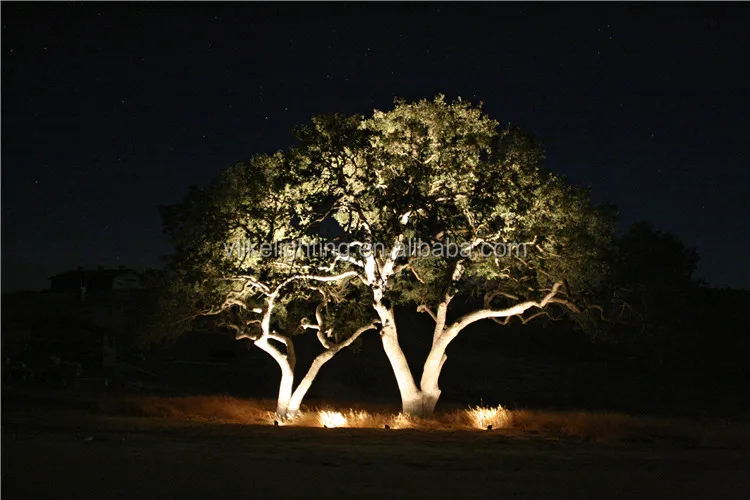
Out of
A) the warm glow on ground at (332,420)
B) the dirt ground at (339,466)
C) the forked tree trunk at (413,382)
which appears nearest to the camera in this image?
the dirt ground at (339,466)

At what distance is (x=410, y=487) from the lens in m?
10.4

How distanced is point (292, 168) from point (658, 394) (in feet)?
83.9

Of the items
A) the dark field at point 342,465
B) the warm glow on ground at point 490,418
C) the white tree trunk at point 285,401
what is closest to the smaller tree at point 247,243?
the white tree trunk at point 285,401

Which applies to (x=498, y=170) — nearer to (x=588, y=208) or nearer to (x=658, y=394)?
(x=588, y=208)

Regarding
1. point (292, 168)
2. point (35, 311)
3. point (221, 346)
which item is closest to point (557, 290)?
point (292, 168)

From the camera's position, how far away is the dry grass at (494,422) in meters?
18.4

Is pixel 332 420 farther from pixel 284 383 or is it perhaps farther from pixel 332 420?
pixel 284 383

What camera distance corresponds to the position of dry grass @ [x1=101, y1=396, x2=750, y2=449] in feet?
60.3

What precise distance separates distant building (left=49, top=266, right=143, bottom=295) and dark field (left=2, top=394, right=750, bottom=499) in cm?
6705

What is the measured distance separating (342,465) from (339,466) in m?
0.13

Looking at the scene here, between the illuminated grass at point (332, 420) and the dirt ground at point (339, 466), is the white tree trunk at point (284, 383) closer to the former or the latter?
the illuminated grass at point (332, 420)

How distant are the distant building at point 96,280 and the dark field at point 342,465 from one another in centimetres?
6705

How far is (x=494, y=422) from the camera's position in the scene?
69.7ft

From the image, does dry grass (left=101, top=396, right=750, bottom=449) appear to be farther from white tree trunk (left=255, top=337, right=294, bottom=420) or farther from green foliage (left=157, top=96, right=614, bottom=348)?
green foliage (left=157, top=96, right=614, bottom=348)
